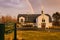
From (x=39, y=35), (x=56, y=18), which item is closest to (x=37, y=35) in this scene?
(x=39, y=35)

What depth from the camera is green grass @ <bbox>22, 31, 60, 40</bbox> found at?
1935 millimetres

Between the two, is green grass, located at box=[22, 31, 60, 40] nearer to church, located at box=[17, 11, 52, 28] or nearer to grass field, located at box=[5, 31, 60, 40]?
grass field, located at box=[5, 31, 60, 40]

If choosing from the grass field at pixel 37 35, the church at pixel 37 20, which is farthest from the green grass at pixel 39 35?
the church at pixel 37 20

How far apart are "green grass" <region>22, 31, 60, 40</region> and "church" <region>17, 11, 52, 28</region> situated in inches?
4.3

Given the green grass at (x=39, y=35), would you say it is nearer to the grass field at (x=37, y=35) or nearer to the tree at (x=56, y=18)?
the grass field at (x=37, y=35)

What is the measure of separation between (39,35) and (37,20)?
0.22 m

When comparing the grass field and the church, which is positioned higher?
the church

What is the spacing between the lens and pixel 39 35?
195cm

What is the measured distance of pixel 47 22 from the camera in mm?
1989

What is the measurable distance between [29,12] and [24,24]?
0.63ft

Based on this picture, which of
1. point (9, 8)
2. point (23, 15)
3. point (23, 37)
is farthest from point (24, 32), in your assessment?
point (9, 8)

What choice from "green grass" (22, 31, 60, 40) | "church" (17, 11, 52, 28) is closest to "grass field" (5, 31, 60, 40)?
"green grass" (22, 31, 60, 40)

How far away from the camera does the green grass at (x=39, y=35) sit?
6.35 ft

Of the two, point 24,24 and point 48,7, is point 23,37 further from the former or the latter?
point 48,7
